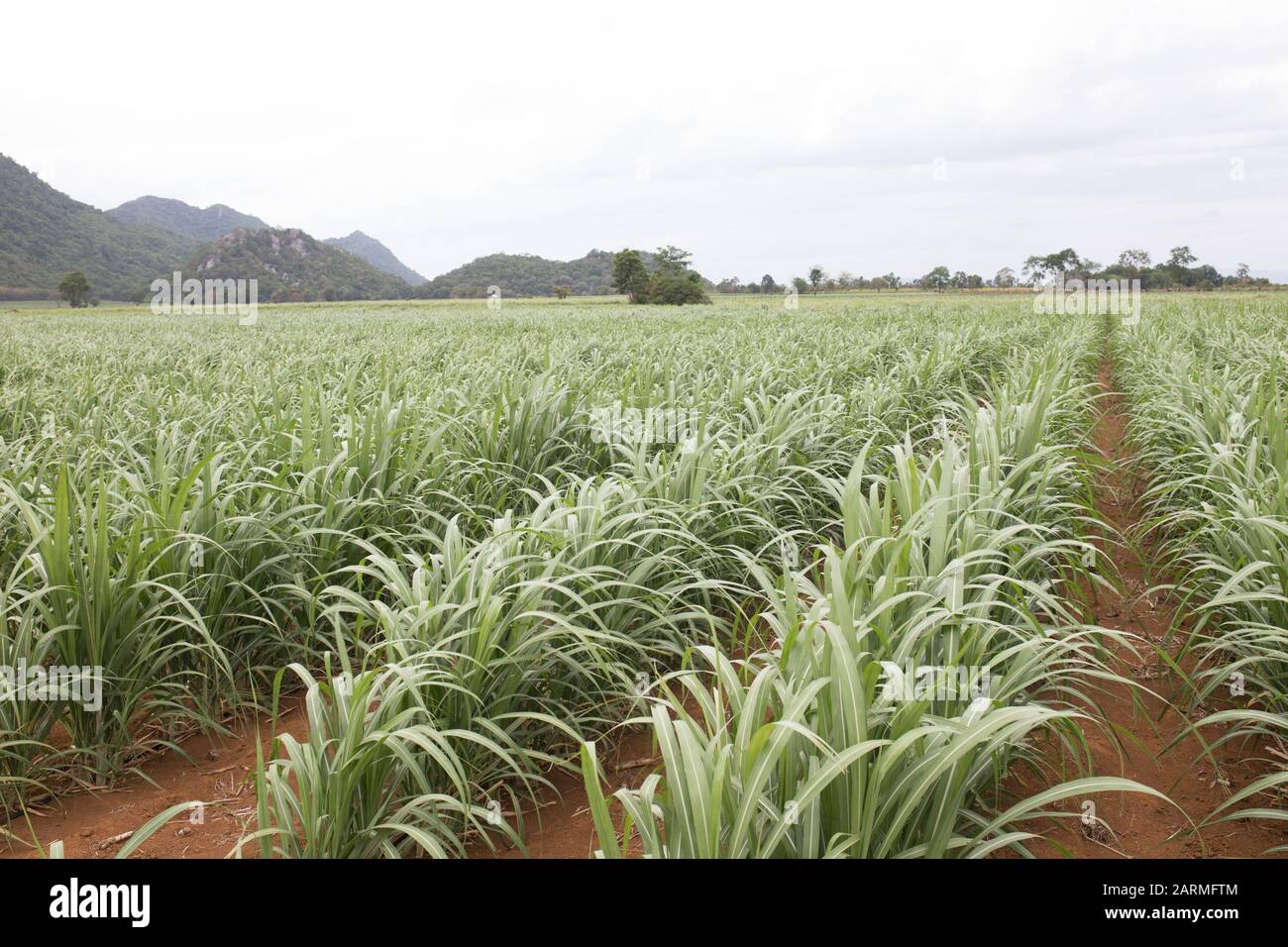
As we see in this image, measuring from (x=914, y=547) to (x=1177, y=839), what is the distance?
94 cm

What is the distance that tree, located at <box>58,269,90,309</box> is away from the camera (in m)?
54.4

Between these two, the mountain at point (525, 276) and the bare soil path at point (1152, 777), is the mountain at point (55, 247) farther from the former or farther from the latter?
the bare soil path at point (1152, 777)

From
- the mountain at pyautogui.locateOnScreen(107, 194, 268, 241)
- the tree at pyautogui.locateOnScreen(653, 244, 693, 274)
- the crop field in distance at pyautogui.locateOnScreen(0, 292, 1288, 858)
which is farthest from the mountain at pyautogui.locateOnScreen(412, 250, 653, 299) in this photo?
the crop field in distance at pyautogui.locateOnScreen(0, 292, 1288, 858)

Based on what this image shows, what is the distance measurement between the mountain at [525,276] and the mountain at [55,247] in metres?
25.2

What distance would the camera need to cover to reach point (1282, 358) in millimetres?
6031

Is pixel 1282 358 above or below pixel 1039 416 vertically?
above

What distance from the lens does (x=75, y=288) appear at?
54844 millimetres

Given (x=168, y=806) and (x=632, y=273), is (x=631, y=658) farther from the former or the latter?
(x=632, y=273)

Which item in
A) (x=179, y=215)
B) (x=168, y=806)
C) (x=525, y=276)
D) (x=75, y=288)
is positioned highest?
(x=179, y=215)

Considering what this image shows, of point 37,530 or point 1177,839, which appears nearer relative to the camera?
point 1177,839

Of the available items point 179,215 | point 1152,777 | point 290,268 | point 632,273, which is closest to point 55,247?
point 290,268

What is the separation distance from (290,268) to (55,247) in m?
18.4

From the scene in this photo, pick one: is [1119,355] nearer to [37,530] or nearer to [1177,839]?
[1177,839]
